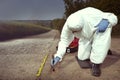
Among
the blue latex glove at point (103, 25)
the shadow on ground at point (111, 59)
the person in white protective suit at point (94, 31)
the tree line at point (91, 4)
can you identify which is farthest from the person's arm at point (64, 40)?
the tree line at point (91, 4)

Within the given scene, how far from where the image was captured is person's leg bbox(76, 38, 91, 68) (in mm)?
5629

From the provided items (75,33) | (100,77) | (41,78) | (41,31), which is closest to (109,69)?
(100,77)

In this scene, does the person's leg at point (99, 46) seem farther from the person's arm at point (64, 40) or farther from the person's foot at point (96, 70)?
the person's arm at point (64, 40)

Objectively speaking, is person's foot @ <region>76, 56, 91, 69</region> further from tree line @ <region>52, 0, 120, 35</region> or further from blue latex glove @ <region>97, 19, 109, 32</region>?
tree line @ <region>52, 0, 120, 35</region>

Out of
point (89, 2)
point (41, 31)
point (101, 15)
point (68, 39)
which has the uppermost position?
point (101, 15)

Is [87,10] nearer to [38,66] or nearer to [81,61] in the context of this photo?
[81,61]

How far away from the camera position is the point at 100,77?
16.9 ft

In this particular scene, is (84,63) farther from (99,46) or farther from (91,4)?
(91,4)

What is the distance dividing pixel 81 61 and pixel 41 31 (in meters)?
8.69

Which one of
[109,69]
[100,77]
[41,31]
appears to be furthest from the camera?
[41,31]

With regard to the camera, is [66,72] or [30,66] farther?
[30,66]

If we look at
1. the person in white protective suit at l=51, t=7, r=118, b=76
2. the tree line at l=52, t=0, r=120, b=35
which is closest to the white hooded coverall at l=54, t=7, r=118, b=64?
the person in white protective suit at l=51, t=7, r=118, b=76

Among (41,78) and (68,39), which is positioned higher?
(68,39)

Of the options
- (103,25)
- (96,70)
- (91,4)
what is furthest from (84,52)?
(91,4)
